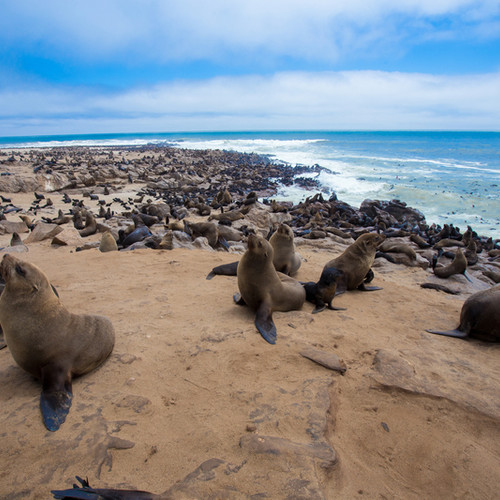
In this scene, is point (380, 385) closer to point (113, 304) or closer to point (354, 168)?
point (113, 304)

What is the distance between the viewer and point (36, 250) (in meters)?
7.45

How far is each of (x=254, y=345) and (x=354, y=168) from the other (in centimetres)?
3211

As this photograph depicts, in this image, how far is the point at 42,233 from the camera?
8.44 metres

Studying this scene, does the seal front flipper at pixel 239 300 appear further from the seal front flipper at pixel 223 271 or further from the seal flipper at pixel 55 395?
the seal flipper at pixel 55 395

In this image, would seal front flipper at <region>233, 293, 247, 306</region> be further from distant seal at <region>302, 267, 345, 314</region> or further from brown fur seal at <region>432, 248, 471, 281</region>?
brown fur seal at <region>432, 248, 471, 281</region>

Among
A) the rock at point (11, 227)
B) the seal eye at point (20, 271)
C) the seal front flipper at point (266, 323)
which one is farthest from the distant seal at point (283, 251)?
the rock at point (11, 227)

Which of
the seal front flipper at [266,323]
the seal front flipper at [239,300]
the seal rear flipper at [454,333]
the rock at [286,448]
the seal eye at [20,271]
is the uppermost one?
the seal eye at [20,271]

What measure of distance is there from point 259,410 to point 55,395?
148 centimetres

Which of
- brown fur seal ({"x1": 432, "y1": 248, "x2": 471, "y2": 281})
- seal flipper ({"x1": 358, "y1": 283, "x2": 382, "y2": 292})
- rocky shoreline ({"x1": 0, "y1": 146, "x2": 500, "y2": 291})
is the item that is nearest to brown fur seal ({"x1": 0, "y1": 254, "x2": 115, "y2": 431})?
seal flipper ({"x1": 358, "y1": 283, "x2": 382, "y2": 292})

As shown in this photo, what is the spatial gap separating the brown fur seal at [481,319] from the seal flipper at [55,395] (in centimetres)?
393

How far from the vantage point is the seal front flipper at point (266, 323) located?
354 cm

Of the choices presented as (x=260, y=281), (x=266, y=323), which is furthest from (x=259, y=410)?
(x=260, y=281)

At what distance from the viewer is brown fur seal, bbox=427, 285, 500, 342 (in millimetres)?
3881

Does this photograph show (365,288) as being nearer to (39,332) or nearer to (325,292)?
(325,292)
